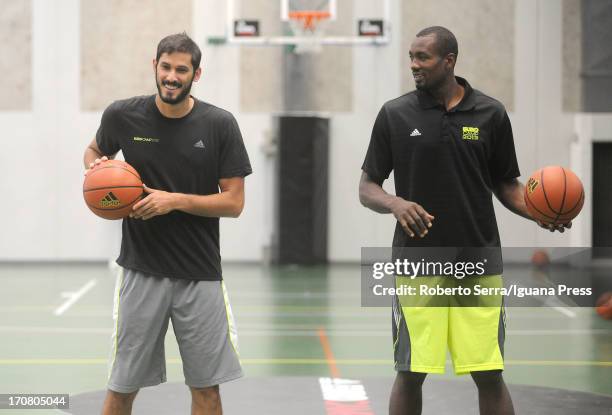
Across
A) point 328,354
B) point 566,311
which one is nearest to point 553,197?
point 328,354

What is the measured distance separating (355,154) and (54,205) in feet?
15.7

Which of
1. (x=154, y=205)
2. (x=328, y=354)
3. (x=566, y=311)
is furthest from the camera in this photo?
(x=566, y=311)

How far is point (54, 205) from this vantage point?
52.2ft

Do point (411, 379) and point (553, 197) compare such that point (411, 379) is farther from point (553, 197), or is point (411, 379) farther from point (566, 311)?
point (566, 311)

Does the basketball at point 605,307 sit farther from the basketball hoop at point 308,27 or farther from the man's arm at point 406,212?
the man's arm at point 406,212

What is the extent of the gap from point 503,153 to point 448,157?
29 cm

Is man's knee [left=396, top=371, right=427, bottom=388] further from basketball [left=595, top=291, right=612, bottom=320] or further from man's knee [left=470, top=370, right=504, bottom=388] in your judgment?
basketball [left=595, top=291, right=612, bottom=320]

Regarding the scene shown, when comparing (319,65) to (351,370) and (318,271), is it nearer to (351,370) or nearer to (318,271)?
(318,271)

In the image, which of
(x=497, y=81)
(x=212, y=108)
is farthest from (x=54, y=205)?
(x=212, y=108)

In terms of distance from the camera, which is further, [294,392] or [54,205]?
[54,205]

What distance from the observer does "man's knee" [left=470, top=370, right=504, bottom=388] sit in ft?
14.3

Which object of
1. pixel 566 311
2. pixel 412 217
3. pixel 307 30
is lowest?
pixel 566 311

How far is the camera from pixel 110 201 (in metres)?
4.26

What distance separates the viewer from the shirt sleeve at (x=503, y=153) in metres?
4.47
